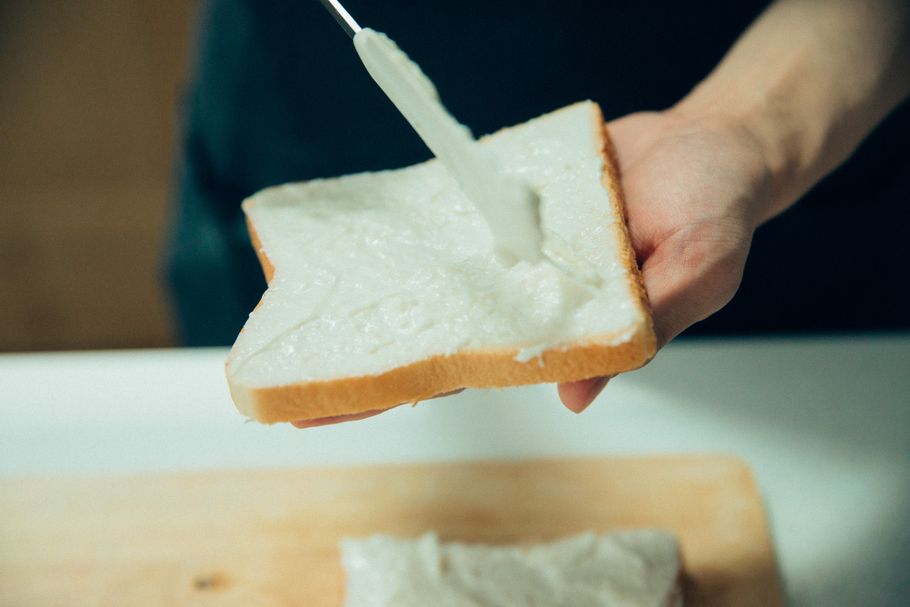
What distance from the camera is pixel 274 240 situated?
5.37 feet

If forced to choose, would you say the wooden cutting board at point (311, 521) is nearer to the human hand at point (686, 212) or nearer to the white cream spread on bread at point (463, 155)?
the human hand at point (686, 212)

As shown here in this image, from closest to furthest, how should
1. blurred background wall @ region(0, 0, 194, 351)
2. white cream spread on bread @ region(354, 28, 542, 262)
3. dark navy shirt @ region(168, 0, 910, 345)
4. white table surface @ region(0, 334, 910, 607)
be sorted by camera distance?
white cream spread on bread @ region(354, 28, 542, 262)
white table surface @ region(0, 334, 910, 607)
dark navy shirt @ region(168, 0, 910, 345)
blurred background wall @ region(0, 0, 194, 351)

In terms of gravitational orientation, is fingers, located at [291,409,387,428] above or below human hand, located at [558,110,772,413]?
below

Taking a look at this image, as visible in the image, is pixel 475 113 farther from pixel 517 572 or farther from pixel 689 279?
pixel 517 572

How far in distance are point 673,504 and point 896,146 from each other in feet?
3.76

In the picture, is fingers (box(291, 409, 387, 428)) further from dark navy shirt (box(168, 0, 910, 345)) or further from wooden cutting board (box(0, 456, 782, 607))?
dark navy shirt (box(168, 0, 910, 345))

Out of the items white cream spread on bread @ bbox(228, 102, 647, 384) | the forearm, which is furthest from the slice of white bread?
the forearm

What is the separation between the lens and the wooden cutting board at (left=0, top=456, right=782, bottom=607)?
5.72ft

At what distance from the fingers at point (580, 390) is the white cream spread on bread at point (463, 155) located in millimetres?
198

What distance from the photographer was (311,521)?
1.85 metres

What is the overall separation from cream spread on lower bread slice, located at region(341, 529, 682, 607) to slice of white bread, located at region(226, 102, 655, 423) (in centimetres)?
48

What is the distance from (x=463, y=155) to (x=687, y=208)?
1.50 feet

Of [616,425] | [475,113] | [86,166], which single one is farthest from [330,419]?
[86,166]

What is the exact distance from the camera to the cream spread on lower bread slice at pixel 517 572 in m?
1.64
